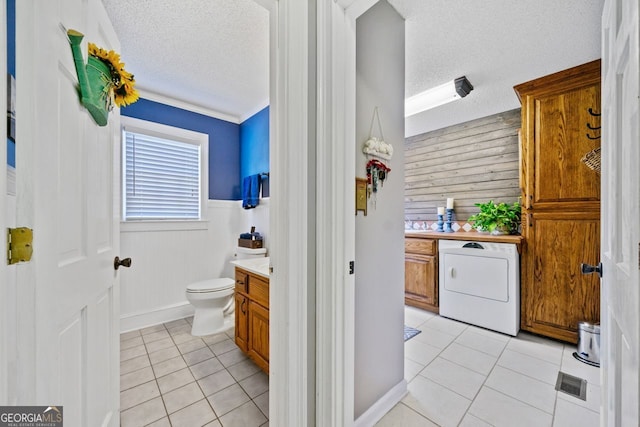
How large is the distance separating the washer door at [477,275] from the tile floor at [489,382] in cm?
39

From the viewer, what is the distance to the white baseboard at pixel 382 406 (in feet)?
4.22

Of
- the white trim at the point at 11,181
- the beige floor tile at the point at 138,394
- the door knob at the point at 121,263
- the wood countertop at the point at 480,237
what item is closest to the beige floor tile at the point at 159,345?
the beige floor tile at the point at 138,394

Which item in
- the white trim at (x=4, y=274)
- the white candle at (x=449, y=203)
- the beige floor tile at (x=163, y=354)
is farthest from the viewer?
the white candle at (x=449, y=203)

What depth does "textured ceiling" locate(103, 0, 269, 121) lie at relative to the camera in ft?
5.38

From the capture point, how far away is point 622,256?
2.33 ft

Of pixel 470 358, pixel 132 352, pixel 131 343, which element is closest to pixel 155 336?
pixel 131 343

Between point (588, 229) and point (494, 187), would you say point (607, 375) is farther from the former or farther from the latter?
point (494, 187)

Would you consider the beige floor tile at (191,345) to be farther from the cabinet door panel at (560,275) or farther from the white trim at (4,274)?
the cabinet door panel at (560,275)

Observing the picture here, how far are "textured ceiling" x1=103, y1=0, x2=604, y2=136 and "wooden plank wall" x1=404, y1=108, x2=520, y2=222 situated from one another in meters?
0.51

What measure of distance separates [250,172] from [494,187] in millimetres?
3071

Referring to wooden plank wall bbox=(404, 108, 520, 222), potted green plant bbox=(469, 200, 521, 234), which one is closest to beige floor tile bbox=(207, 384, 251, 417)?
potted green plant bbox=(469, 200, 521, 234)

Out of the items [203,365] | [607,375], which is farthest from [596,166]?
[203,365]

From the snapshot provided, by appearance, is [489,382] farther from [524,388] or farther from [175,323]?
[175,323]

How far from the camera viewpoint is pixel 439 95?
2518mm
